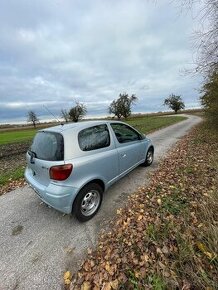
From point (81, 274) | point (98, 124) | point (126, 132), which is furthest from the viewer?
point (126, 132)

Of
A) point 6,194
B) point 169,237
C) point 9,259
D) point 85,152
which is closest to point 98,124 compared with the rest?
point 85,152

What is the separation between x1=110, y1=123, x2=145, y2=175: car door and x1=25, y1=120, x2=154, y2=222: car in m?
0.05

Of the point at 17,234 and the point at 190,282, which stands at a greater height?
the point at 190,282

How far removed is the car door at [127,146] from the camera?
14.5 feet

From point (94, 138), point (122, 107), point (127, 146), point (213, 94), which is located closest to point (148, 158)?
point (127, 146)

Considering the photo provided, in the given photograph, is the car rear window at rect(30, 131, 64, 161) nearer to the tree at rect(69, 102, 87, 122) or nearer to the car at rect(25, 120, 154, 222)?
the car at rect(25, 120, 154, 222)

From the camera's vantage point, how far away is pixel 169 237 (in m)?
2.71

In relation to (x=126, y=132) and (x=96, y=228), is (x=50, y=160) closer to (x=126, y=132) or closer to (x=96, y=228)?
(x=96, y=228)

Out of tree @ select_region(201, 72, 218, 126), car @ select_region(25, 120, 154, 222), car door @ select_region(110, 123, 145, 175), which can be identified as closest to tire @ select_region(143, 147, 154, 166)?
car door @ select_region(110, 123, 145, 175)

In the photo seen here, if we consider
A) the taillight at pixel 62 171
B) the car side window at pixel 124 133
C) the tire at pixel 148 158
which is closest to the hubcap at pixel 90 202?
the taillight at pixel 62 171

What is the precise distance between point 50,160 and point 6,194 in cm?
276

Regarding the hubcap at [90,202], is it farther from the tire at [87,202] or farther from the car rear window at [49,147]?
the car rear window at [49,147]

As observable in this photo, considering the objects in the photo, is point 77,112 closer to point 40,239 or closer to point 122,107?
point 122,107

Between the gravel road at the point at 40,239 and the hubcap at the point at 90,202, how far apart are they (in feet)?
0.59
